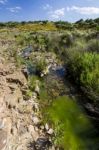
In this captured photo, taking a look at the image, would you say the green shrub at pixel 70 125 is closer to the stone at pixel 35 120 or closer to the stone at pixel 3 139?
the stone at pixel 35 120

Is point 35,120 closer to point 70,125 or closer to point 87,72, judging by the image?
point 70,125

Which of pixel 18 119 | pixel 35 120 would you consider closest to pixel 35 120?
pixel 35 120

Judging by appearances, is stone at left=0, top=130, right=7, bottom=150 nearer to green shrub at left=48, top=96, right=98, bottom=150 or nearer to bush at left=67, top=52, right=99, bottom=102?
green shrub at left=48, top=96, right=98, bottom=150

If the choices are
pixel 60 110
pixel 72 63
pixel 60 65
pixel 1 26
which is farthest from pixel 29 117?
pixel 1 26

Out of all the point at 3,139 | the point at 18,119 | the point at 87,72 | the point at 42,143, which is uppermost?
the point at 87,72

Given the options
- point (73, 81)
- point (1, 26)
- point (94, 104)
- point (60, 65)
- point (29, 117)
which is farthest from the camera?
point (1, 26)

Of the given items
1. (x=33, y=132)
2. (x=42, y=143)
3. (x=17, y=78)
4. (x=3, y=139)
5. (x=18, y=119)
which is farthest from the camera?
(x=17, y=78)

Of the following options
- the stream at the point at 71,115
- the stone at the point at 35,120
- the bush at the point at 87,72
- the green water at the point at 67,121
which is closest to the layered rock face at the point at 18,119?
the stone at the point at 35,120

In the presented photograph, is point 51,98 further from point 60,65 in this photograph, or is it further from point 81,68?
point 60,65

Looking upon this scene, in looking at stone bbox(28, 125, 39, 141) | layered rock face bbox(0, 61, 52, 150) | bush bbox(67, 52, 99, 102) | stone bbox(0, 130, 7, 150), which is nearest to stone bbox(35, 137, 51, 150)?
layered rock face bbox(0, 61, 52, 150)

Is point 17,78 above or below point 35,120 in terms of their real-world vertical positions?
above

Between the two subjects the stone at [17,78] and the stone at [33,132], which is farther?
the stone at [17,78]

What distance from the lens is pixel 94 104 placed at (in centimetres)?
1694

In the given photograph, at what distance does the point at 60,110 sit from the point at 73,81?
5.00 metres
